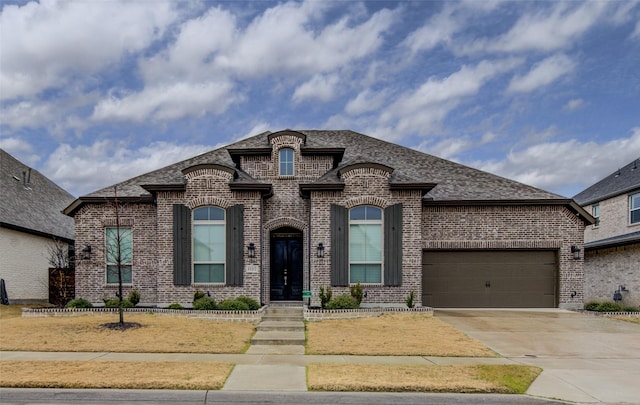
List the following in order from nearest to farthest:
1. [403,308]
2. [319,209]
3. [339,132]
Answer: [403,308]
[319,209]
[339,132]

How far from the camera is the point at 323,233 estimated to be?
1455 centimetres

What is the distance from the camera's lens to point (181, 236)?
47.6ft

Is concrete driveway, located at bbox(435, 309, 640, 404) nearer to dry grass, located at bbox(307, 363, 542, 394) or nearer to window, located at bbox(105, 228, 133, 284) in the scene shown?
dry grass, located at bbox(307, 363, 542, 394)

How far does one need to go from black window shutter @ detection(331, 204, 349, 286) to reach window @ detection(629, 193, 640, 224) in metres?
14.8

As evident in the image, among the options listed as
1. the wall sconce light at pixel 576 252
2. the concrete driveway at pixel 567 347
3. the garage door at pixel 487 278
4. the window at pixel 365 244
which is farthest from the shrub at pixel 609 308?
the window at pixel 365 244

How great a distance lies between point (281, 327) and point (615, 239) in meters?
16.6

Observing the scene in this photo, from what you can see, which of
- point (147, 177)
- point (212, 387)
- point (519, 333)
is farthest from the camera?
point (147, 177)

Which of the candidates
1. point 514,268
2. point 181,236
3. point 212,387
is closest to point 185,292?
point 181,236

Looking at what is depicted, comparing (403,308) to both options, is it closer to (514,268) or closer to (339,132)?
(514,268)

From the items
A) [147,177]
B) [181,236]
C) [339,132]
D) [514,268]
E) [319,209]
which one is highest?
[339,132]

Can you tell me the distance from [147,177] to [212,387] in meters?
12.1

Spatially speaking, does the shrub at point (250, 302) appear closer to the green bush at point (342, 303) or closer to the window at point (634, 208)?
the green bush at point (342, 303)

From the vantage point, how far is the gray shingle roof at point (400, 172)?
1594 centimetres

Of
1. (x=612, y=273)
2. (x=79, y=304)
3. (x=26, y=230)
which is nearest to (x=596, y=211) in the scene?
(x=612, y=273)
